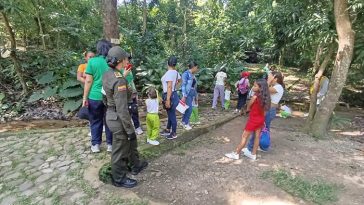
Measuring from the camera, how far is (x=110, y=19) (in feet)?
20.0

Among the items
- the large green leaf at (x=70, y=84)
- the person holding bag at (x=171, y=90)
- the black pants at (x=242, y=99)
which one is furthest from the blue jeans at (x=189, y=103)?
the large green leaf at (x=70, y=84)

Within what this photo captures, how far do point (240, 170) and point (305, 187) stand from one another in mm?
900

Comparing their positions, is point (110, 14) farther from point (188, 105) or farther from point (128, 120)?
point (128, 120)

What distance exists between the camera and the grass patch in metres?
3.87

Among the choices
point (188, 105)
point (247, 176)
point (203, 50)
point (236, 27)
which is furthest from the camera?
point (236, 27)

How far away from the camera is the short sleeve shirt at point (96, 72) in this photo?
418cm

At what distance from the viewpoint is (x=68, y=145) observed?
15.8 ft

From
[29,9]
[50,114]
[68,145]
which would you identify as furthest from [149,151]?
[29,9]

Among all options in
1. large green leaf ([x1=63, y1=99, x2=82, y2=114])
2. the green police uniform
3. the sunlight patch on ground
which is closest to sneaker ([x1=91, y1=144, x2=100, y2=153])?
the green police uniform

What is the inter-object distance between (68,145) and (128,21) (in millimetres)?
12607

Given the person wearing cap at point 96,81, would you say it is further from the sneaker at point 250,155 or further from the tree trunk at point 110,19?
the sneaker at point 250,155

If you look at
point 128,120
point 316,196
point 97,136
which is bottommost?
point 316,196

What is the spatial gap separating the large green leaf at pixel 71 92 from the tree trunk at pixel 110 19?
1.82 m

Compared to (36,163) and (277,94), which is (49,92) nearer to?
(36,163)
